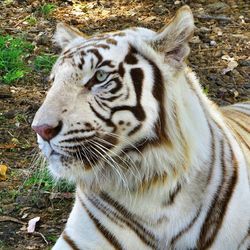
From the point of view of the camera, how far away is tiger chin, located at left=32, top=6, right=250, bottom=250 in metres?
2.70

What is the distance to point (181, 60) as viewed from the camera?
2.78 m

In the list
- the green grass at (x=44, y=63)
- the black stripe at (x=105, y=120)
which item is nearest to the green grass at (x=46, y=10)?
the green grass at (x=44, y=63)

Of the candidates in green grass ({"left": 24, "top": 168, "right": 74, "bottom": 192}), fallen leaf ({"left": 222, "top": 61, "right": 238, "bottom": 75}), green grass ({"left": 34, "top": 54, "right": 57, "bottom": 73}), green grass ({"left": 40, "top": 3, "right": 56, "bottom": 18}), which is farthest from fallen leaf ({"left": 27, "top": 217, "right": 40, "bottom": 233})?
green grass ({"left": 40, "top": 3, "right": 56, "bottom": 18})

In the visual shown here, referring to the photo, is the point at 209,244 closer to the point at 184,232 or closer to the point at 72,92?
the point at 184,232

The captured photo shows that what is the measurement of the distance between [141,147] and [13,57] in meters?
2.77

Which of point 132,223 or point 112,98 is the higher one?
point 112,98

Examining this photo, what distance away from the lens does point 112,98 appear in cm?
273

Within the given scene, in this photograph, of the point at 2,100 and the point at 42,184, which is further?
the point at 2,100

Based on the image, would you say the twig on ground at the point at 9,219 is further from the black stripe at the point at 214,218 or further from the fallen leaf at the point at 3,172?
the black stripe at the point at 214,218

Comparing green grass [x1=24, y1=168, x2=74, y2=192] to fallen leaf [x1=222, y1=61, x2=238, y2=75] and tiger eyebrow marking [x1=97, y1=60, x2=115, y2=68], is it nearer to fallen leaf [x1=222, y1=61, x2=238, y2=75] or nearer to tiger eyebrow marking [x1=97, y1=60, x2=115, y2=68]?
tiger eyebrow marking [x1=97, y1=60, x2=115, y2=68]

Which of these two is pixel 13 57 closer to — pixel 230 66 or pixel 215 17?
pixel 230 66

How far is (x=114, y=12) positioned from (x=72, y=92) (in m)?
3.70

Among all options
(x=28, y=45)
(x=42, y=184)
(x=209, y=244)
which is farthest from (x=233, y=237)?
(x=28, y=45)

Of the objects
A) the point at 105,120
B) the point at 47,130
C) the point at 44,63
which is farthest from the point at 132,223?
the point at 44,63
